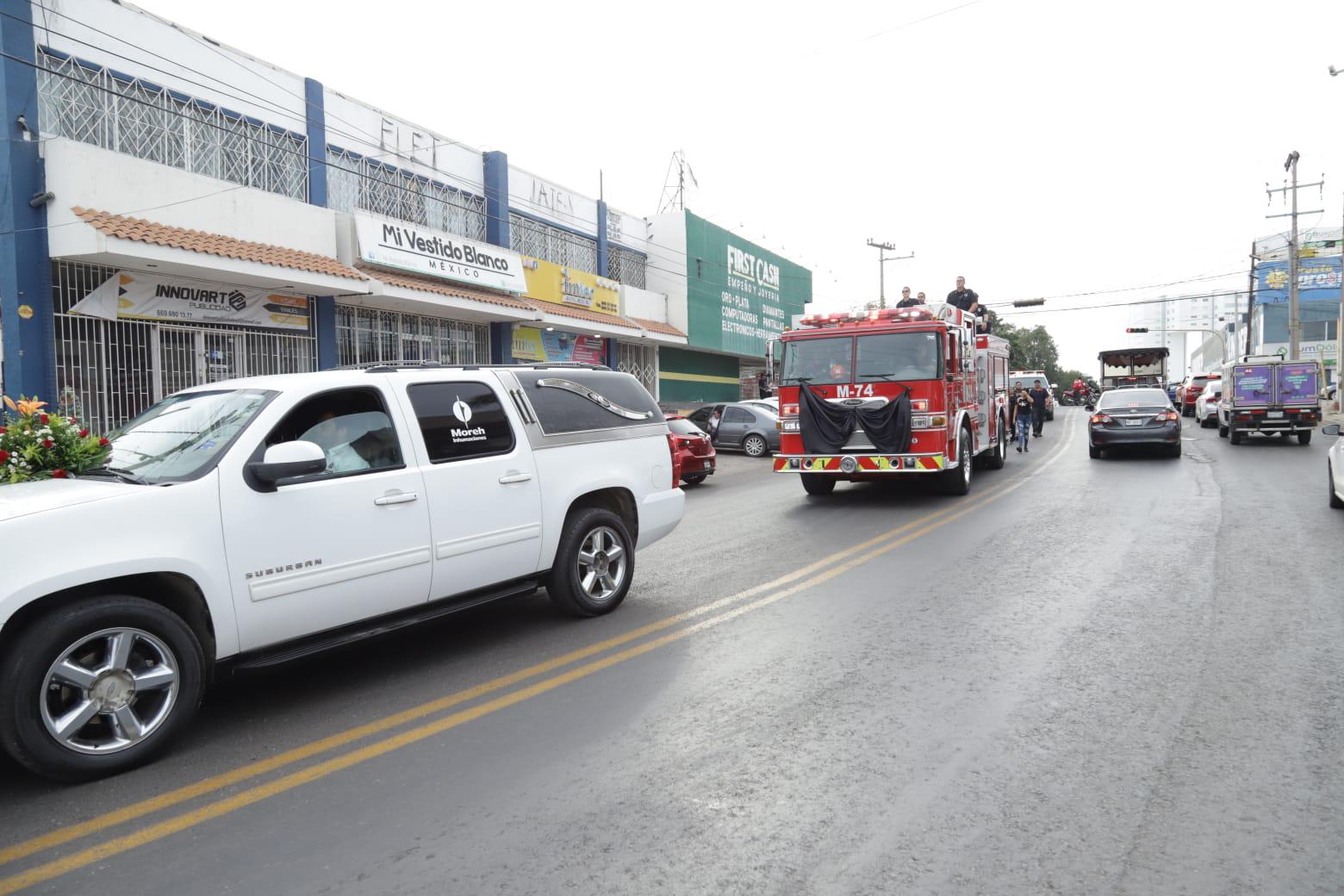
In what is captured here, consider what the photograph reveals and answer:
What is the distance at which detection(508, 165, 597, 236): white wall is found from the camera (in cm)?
2392

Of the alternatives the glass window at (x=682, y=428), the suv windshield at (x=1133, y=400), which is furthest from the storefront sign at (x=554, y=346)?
the suv windshield at (x=1133, y=400)

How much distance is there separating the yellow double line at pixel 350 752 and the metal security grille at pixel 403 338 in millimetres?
11838

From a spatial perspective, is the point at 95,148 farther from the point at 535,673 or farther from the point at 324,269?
the point at 535,673

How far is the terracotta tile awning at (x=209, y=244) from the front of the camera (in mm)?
12562

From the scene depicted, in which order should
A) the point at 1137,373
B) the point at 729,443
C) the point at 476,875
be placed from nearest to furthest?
the point at 476,875, the point at 729,443, the point at 1137,373

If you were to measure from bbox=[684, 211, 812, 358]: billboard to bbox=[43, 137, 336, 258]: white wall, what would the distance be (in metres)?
17.1

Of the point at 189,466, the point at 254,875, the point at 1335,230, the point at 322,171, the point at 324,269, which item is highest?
the point at 1335,230

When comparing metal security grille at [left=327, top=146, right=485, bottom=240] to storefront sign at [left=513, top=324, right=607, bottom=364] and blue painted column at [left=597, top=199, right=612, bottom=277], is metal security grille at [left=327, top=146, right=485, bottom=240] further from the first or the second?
blue painted column at [left=597, top=199, right=612, bottom=277]

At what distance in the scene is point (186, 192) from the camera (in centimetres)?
1453

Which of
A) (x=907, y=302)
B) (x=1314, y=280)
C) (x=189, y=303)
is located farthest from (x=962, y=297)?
(x=1314, y=280)

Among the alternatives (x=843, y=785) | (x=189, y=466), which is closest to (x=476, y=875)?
(x=843, y=785)

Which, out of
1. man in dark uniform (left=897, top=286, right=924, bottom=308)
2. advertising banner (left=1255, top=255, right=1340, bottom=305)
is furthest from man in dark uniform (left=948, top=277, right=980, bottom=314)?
advertising banner (left=1255, top=255, right=1340, bottom=305)

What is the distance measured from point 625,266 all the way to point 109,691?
27.9 meters

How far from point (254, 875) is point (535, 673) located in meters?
2.21
